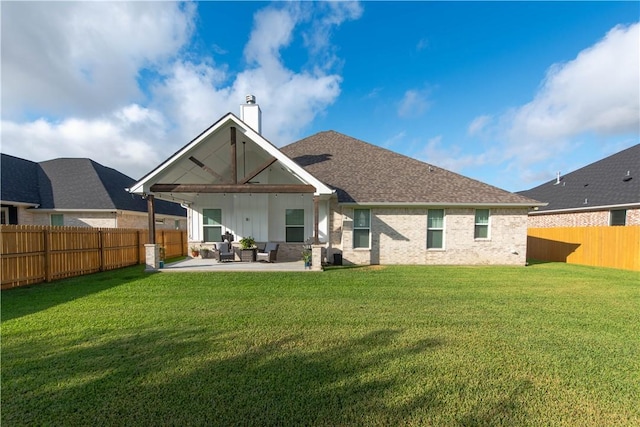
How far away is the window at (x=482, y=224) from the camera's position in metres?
12.9

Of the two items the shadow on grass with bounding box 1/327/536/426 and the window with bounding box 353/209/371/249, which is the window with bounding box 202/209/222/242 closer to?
the window with bounding box 353/209/371/249

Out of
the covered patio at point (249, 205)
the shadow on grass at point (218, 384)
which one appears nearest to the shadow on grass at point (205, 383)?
the shadow on grass at point (218, 384)

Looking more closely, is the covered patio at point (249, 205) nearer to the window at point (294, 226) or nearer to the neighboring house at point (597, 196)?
the window at point (294, 226)

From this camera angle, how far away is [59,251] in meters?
9.25

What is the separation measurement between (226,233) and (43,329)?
29.8 feet

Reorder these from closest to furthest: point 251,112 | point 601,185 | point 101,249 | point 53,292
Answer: point 53,292, point 101,249, point 251,112, point 601,185

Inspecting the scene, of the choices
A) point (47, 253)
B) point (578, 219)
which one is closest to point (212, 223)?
point (47, 253)

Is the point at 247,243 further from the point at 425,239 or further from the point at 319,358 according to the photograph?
the point at 319,358

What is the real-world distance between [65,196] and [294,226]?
1479 cm

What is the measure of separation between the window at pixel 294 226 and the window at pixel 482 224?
8220 millimetres

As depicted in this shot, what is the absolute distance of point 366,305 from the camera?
21.0 ft

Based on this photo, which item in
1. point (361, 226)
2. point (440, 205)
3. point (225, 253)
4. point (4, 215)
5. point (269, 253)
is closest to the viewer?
point (269, 253)

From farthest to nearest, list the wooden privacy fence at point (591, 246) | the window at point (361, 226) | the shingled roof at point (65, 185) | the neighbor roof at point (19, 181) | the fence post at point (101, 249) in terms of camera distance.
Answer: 1. the shingled roof at point (65, 185)
2. the neighbor roof at point (19, 181)
3. the window at point (361, 226)
4. the wooden privacy fence at point (591, 246)
5. the fence post at point (101, 249)

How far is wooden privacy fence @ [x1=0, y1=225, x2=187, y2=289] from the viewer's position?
788 centimetres
